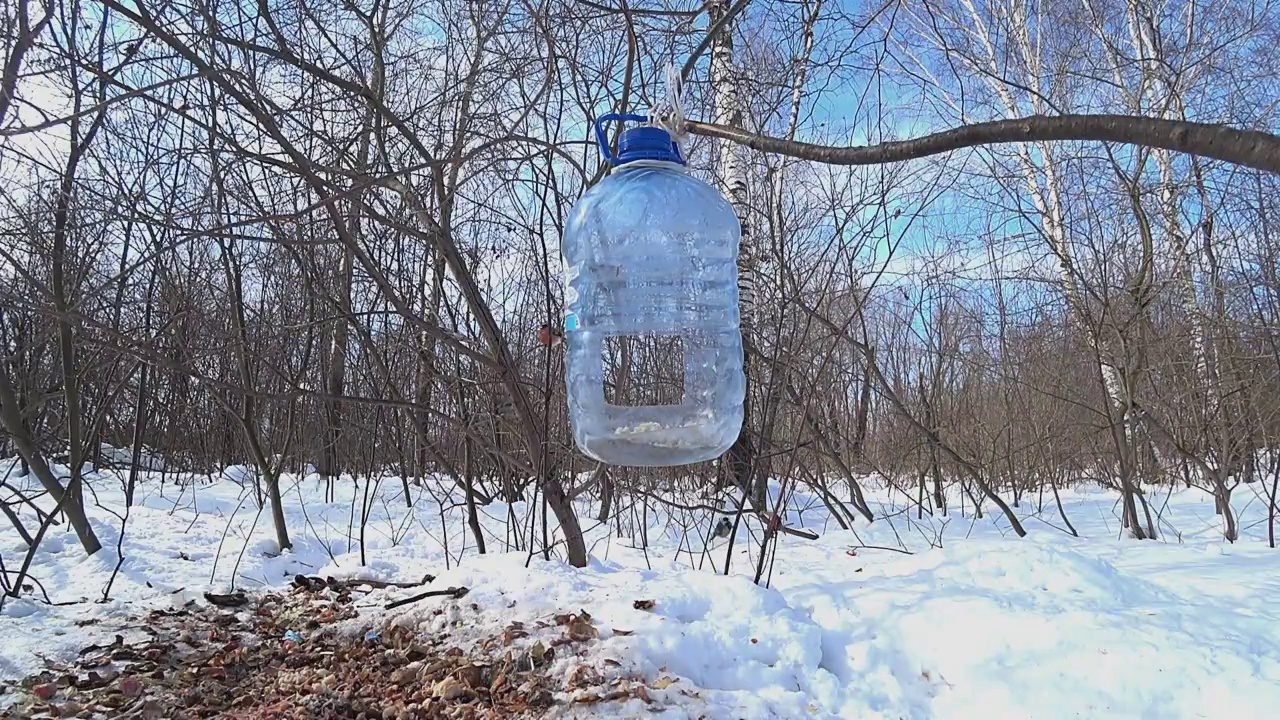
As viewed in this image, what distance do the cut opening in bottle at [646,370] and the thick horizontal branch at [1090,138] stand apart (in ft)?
4.77

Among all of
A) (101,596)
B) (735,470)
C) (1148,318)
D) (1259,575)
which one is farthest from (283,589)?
(1148,318)

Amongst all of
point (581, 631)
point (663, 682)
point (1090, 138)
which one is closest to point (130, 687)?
point (581, 631)

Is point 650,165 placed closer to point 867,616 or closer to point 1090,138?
point 1090,138

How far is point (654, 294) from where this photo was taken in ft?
6.72

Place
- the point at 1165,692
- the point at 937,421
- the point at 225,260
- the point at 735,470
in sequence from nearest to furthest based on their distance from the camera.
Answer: the point at 1165,692, the point at 225,260, the point at 735,470, the point at 937,421

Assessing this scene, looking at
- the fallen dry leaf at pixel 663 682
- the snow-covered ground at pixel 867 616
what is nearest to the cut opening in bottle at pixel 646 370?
the snow-covered ground at pixel 867 616

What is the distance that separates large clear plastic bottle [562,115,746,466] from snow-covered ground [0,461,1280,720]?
2.36 ft

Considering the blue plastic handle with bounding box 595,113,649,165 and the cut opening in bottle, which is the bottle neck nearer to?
the blue plastic handle with bounding box 595,113,649,165

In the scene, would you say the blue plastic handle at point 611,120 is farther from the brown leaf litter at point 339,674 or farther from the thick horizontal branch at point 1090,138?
the brown leaf litter at point 339,674

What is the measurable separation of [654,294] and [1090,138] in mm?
1335

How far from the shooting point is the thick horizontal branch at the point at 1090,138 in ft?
2.10

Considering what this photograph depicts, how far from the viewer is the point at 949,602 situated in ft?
8.19

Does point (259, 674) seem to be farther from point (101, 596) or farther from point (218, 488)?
point (218, 488)

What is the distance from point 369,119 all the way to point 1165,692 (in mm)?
Answer: 2969
